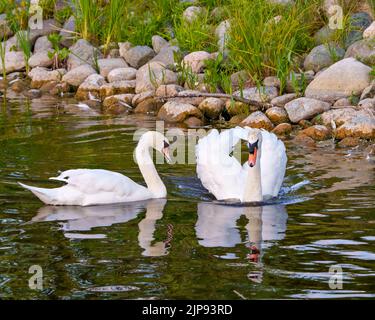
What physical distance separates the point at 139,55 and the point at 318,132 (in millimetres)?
4890

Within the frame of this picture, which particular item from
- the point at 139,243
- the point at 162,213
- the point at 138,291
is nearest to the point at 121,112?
the point at 162,213

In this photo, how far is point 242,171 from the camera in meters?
11.0

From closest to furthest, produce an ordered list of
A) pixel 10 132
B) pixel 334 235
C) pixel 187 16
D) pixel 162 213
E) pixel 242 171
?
pixel 334 235, pixel 162 213, pixel 242 171, pixel 10 132, pixel 187 16

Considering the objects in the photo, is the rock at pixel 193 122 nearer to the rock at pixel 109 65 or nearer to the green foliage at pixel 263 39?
the green foliage at pixel 263 39

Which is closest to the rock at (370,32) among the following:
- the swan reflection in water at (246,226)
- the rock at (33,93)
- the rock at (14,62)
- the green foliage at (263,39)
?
the green foliage at (263,39)

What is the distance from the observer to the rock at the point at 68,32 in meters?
18.8

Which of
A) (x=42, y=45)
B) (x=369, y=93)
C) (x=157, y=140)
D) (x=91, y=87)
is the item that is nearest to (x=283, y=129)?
(x=369, y=93)

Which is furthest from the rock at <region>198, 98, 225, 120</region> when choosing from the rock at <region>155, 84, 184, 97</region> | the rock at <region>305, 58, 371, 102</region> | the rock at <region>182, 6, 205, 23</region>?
the rock at <region>182, 6, 205, 23</region>

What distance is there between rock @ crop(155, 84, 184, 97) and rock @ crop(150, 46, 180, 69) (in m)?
0.99

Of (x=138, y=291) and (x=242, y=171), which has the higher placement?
(x=242, y=171)

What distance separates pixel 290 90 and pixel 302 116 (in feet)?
3.78

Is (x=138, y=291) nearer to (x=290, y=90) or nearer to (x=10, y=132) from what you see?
(x=10, y=132)

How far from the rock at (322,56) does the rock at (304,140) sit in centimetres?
243

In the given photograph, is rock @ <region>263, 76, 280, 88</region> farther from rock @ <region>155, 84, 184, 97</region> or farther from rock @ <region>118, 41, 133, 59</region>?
rock @ <region>118, 41, 133, 59</region>
